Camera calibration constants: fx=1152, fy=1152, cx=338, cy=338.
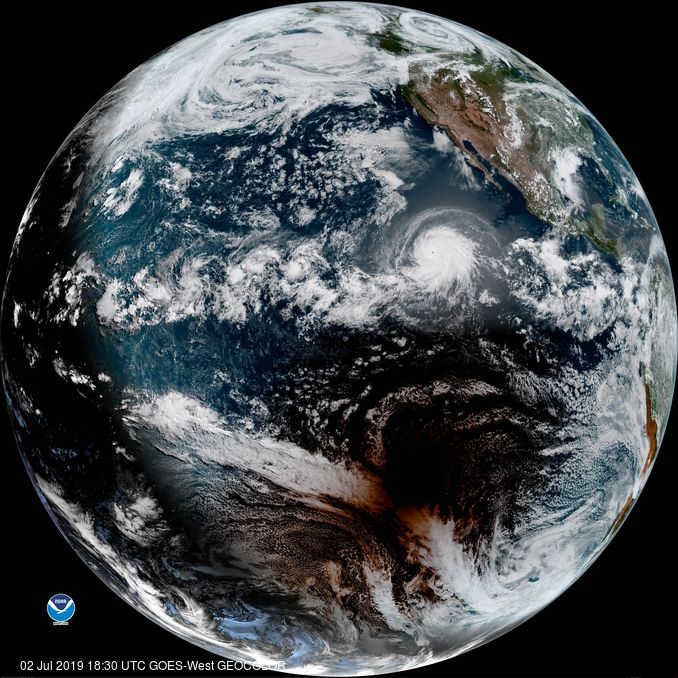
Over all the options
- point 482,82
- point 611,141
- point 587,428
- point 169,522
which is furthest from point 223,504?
point 611,141

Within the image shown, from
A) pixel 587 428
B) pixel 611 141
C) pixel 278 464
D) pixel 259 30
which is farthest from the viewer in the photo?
pixel 611 141

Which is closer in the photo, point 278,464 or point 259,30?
point 278,464

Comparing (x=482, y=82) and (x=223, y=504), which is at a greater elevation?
(x=482, y=82)

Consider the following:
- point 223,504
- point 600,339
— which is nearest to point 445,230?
point 600,339

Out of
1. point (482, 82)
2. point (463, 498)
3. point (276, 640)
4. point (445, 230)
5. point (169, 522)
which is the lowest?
point (276, 640)

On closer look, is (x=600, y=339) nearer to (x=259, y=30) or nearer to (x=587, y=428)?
(x=587, y=428)

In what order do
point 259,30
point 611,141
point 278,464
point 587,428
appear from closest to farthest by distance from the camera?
point 278,464, point 587,428, point 259,30, point 611,141

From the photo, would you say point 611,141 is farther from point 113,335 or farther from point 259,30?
point 113,335
